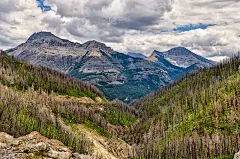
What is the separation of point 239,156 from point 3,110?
165145 mm

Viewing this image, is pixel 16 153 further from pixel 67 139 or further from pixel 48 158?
pixel 67 139

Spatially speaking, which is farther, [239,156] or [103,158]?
[103,158]

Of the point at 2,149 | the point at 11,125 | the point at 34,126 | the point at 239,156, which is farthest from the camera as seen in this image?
the point at 34,126

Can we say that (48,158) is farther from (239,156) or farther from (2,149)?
(239,156)

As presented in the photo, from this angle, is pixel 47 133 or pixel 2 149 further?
pixel 47 133

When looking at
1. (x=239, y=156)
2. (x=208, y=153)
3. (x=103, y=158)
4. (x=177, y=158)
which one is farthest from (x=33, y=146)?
(x=208, y=153)

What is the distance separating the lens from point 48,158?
106250mm

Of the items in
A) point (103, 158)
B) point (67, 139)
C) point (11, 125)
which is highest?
point (11, 125)

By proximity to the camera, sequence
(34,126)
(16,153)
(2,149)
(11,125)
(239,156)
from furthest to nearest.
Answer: (34,126) → (11,125) → (2,149) → (16,153) → (239,156)

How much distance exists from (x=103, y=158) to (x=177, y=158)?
53.8 metres

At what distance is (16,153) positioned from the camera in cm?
10594

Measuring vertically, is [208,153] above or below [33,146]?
below

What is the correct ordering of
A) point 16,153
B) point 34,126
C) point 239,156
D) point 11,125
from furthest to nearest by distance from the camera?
point 34,126 < point 11,125 < point 16,153 < point 239,156

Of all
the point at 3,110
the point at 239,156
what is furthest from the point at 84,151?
the point at 239,156
